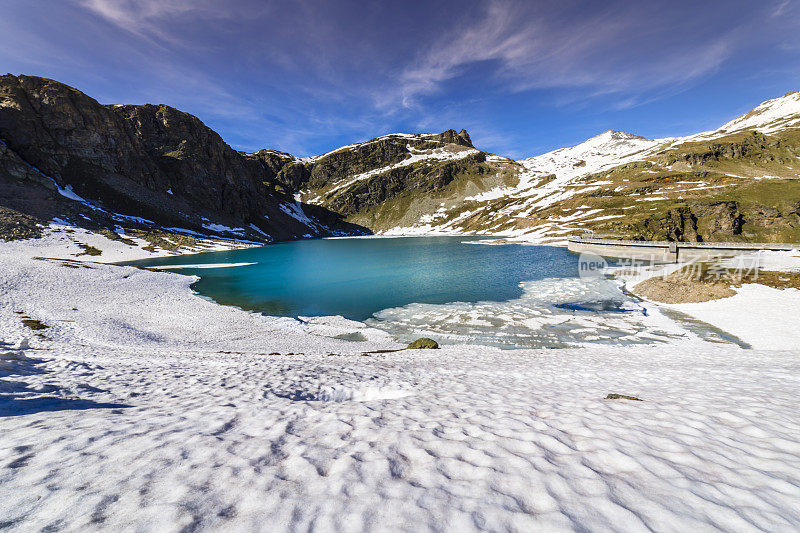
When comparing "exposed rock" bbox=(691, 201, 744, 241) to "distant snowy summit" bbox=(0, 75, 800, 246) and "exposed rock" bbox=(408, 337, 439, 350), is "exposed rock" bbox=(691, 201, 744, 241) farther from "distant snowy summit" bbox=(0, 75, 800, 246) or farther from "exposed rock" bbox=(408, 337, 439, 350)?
"exposed rock" bbox=(408, 337, 439, 350)

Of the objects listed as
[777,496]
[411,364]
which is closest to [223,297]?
[411,364]

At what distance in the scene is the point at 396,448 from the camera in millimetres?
4395

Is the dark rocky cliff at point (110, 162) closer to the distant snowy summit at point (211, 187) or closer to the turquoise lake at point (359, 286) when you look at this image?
the distant snowy summit at point (211, 187)

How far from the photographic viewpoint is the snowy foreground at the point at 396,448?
2873 millimetres

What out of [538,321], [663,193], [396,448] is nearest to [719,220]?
[663,193]

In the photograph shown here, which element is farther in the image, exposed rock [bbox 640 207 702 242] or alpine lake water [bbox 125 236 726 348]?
exposed rock [bbox 640 207 702 242]

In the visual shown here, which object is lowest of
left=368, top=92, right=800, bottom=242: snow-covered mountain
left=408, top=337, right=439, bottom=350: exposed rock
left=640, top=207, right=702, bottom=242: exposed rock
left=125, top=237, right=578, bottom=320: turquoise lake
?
left=408, top=337, right=439, bottom=350: exposed rock

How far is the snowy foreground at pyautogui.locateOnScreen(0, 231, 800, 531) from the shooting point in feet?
9.43

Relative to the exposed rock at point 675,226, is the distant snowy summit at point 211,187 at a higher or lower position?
higher

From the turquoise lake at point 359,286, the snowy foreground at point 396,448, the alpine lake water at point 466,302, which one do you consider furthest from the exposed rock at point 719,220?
the snowy foreground at point 396,448

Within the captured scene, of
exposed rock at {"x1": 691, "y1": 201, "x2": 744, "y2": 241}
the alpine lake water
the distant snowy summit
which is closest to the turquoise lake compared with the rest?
the alpine lake water

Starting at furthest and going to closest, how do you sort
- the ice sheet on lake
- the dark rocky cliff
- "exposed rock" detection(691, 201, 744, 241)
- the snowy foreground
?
the dark rocky cliff < "exposed rock" detection(691, 201, 744, 241) < the ice sheet on lake < the snowy foreground

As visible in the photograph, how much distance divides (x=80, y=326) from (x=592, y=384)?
26.0 meters

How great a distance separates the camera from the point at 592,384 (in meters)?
9.25
